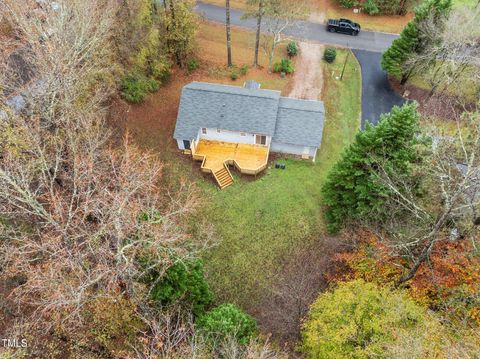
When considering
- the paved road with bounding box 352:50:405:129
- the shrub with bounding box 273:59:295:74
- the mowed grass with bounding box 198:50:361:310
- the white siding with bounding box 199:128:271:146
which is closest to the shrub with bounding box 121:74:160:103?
the white siding with bounding box 199:128:271:146

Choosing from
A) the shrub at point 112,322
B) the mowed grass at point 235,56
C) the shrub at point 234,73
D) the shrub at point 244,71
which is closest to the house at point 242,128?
the shrub at point 234,73

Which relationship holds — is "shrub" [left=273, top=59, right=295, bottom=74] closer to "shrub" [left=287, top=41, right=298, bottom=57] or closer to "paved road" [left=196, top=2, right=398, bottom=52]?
"shrub" [left=287, top=41, right=298, bottom=57]

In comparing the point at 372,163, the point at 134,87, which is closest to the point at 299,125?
the point at 372,163

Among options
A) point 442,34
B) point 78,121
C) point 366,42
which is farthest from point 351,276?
point 366,42

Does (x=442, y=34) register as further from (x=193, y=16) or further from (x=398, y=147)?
(x=193, y=16)

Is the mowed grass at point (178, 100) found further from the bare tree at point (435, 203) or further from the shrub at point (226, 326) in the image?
the bare tree at point (435, 203)

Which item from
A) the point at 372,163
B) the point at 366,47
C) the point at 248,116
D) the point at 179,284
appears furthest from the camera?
the point at 366,47

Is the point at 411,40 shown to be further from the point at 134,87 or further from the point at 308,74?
the point at 134,87
